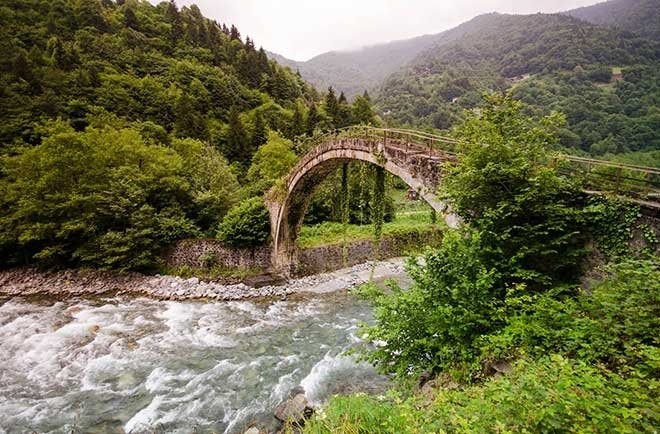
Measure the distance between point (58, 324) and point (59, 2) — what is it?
203 feet

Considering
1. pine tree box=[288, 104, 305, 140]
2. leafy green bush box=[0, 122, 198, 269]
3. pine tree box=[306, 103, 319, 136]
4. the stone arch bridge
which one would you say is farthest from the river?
pine tree box=[306, 103, 319, 136]

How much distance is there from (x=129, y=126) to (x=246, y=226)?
23.0 metres

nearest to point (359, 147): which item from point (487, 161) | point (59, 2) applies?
point (487, 161)

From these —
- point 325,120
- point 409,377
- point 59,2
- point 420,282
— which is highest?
point 59,2

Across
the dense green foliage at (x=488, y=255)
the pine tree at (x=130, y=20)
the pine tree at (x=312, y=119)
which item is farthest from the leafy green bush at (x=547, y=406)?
the pine tree at (x=130, y=20)

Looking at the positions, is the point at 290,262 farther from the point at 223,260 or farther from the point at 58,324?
the point at 58,324

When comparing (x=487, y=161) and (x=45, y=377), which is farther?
(x=45, y=377)

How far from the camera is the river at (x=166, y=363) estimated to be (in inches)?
392

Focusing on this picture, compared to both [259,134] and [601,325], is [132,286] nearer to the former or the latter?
[601,325]

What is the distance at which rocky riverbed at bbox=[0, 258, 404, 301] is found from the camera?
19.3 meters

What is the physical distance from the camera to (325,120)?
161 feet

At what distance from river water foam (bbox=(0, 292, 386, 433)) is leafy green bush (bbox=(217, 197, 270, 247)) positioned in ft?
14.9

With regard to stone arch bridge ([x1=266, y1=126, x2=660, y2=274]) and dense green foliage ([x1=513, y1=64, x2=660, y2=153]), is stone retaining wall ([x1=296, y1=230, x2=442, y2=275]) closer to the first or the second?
stone arch bridge ([x1=266, y1=126, x2=660, y2=274])

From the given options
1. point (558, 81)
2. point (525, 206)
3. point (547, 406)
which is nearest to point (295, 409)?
point (547, 406)
